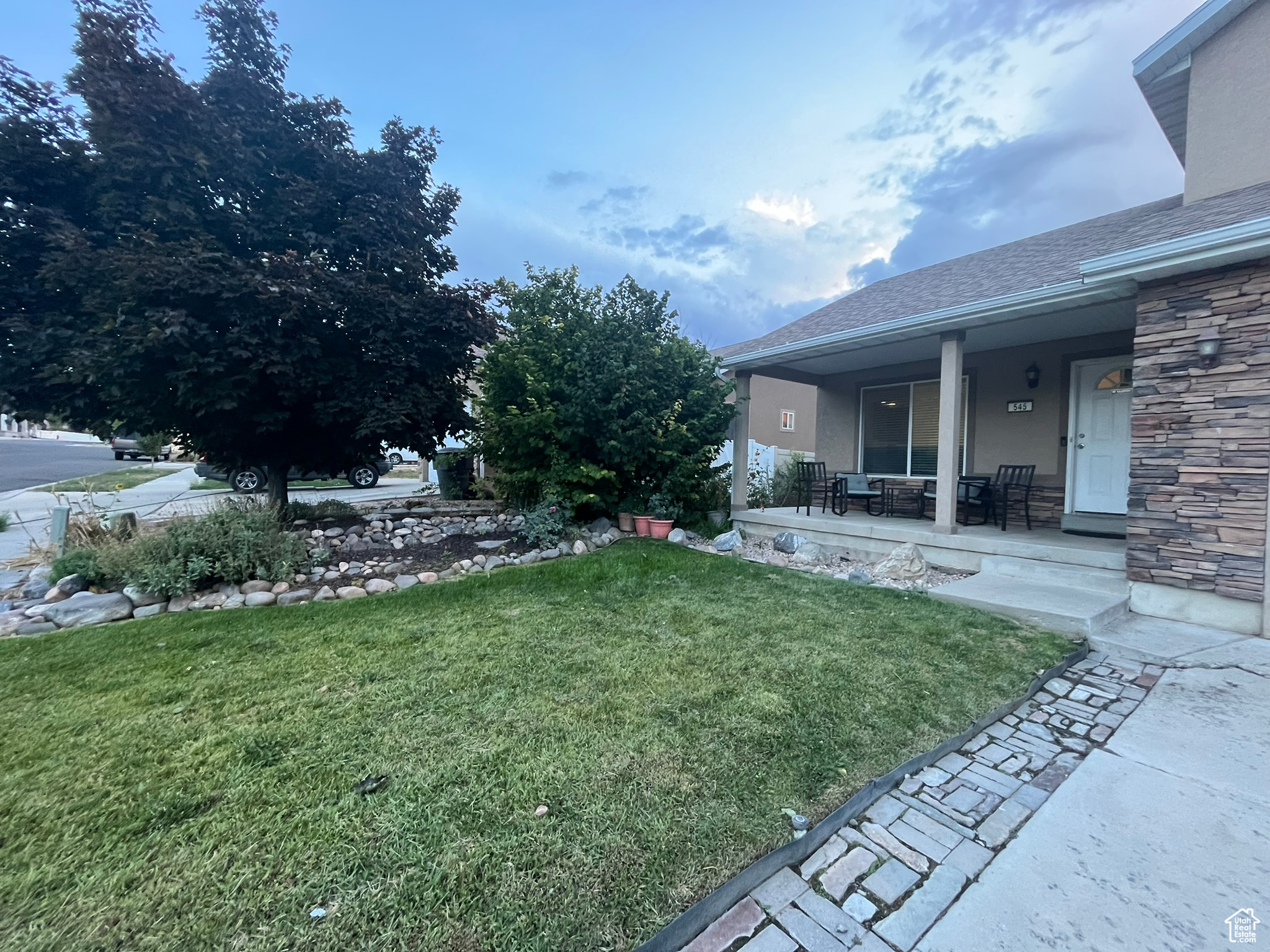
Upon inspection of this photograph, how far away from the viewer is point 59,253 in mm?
4867

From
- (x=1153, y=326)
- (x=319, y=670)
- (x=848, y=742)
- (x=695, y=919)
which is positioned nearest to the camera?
(x=695, y=919)

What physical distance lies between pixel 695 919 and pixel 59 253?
23.7 feet

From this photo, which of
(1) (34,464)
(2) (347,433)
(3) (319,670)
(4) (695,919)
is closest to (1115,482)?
(4) (695,919)

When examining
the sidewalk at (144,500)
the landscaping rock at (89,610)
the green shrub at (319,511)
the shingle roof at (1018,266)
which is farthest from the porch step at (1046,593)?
the sidewalk at (144,500)

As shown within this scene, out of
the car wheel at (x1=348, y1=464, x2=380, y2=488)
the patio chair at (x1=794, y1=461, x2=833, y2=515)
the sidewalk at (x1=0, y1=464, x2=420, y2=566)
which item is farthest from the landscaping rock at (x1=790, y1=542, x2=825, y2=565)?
the car wheel at (x1=348, y1=464, x2=380, y2=488)

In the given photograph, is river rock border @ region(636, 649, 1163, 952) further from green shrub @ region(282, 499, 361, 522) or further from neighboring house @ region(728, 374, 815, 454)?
neighboring house @ region(728, 374, 815, 454)

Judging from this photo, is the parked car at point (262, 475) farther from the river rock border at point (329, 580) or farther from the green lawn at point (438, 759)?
the green lawn at point (438, 759)

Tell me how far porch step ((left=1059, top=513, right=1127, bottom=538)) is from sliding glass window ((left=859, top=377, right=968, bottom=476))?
4.66 feet

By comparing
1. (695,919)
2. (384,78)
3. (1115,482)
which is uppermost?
(384,78)

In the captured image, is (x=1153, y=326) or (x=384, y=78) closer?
(x=1153, y=326)

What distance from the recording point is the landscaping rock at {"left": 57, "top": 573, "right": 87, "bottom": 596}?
4.32 metres

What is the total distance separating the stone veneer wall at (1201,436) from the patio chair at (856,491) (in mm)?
3473

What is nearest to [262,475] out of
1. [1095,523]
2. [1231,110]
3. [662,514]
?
[662,514]

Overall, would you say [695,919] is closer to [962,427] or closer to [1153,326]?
[1153,326]
